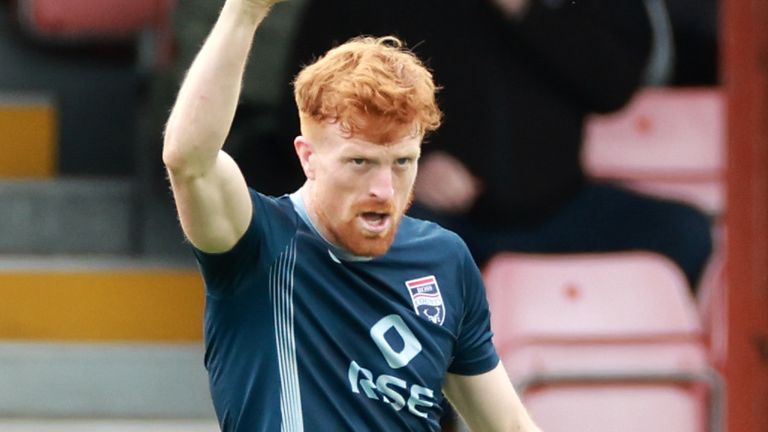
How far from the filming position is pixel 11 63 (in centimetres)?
652

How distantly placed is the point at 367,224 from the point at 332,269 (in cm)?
12

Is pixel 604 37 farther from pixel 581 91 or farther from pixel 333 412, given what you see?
pixel 333 412

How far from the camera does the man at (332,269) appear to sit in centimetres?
237

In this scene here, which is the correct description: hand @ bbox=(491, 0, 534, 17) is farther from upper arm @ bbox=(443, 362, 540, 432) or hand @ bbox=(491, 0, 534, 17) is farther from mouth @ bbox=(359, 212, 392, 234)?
mouth @ bbox=(359, 212, 392, 234)

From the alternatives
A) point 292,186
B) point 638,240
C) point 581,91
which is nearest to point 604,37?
point 581,91

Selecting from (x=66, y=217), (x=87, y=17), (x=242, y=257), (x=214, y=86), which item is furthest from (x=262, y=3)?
(x=87, y=17)

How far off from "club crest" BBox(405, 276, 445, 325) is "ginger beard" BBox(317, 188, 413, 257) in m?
0.13

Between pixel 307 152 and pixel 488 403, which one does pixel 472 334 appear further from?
pixel 307 152

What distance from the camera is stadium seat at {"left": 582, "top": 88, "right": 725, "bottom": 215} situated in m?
5.49

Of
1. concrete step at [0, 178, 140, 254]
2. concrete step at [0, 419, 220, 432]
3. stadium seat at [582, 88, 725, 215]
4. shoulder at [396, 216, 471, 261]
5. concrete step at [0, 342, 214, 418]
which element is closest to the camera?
shoulder at [396, 216, 471, 261]

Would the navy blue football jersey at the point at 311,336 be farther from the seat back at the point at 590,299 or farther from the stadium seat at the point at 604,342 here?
the seat back at the point at 590,299

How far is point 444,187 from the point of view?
195 inches

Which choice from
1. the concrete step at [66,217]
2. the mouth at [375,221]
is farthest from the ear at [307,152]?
the concrete step at [66,217]

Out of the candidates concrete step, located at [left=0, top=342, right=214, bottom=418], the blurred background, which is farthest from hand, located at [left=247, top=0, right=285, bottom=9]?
concrete step, located at [left=0, top=342, right=214, bottom=418]
